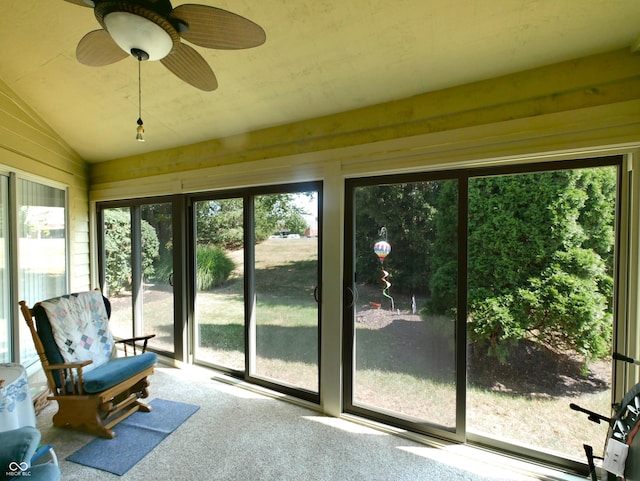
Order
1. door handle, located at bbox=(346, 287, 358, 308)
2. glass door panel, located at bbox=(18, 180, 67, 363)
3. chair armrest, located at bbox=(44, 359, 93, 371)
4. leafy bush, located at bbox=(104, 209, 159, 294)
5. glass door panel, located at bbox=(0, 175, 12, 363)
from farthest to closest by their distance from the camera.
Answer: leafy bush, located at bbox=(104, 209, 159, 294)
glass door panel, located at bbox=(18, 180, 67, 363)
glass door panel, located at bbox=(0, 175, 12, 363)
door handle, located at bbox=(346, 287, 358, 308)
chair armrest, located at bbox=(44, 359, 93, 371)

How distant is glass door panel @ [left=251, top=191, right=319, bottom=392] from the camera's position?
265 centimetres

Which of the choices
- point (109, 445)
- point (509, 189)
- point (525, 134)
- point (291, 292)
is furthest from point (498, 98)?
point (109, 445)

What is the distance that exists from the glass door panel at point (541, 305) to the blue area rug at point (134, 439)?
234cm

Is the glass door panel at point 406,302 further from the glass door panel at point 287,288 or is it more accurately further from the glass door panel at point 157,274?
the glass door panel at point 157,274

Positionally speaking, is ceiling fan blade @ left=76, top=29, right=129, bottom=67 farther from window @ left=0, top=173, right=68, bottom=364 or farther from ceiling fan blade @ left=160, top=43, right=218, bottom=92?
window @ left=0, top=173, right=68, bottom=364

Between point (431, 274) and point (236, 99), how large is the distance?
214cm

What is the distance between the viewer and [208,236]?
127 inches

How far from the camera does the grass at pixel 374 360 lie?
1.92 m

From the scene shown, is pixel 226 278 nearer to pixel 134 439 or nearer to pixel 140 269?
pixel 140 269

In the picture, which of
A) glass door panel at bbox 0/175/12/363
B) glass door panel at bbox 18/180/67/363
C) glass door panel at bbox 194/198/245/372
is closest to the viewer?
glass door panel at bbox 0/175/12/363

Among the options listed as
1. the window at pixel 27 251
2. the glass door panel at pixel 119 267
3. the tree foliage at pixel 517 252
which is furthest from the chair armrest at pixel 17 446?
the glass door panel at pixel 119 267

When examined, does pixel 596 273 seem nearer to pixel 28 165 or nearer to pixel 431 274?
pixel 431 274

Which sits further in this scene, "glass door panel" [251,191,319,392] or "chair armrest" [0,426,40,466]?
"glass door panel" [251,191,319,392]

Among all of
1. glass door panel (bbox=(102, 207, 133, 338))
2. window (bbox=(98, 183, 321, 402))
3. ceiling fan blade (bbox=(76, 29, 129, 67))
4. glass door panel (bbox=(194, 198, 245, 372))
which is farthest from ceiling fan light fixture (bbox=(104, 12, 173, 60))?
glass door panel (bbox=(102, 207, 133, 338))
